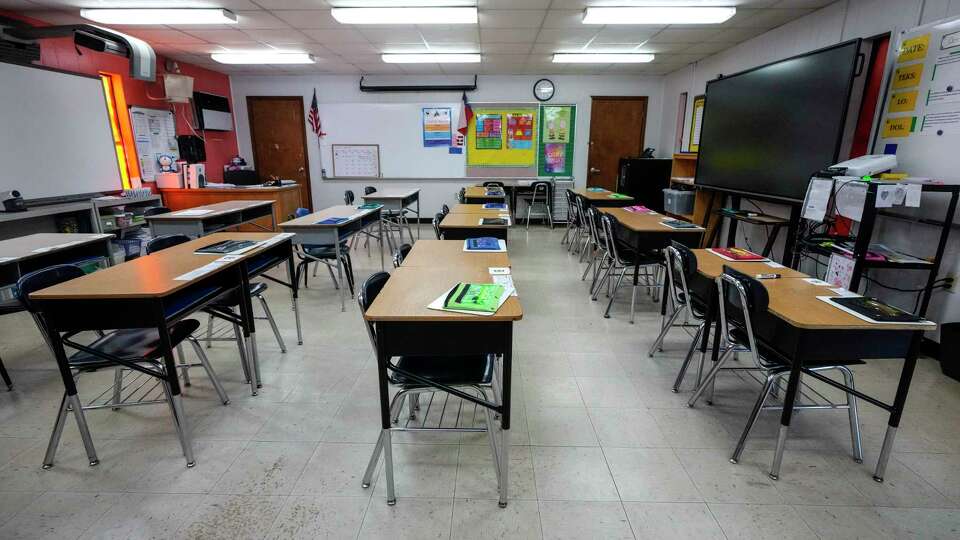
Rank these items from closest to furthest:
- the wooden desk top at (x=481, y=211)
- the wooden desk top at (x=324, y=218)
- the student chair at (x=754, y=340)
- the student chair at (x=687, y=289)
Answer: the student chair at (x=754, y=340)
the student chair at (x=687, y=289)
the wooden desk top at (x=324, y=218)
the wooden desk top at (x=481, y=211)

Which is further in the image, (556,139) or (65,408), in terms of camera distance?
(556,139)

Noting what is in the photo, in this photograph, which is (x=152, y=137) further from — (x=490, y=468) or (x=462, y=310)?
(x=490, y=468)

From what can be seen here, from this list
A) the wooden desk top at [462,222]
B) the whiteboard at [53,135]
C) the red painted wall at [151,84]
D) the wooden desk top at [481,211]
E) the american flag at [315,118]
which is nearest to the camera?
the wooden desk top at [462,222]

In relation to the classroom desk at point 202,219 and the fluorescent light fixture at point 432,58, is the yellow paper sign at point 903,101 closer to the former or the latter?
the fluorescent light fixture at point 432,58

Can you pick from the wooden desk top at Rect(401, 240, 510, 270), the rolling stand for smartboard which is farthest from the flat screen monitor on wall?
the wooden desk top at Rect(401, 240, 510, 270)

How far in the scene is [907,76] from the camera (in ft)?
11.0

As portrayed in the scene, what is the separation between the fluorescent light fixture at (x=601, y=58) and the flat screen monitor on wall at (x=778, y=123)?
1.35 metres

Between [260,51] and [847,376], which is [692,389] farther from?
[260,51]

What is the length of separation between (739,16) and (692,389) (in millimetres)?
4109

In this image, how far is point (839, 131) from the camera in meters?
3.58

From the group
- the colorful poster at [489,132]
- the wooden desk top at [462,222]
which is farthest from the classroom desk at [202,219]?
the colorful poster at [489,132]

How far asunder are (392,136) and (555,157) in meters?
3.22

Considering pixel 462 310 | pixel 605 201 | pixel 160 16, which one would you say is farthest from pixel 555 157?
pixel 462 310

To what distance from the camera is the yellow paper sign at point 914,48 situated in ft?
10.5
